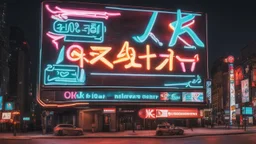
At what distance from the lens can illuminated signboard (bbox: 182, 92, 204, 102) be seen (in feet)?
221

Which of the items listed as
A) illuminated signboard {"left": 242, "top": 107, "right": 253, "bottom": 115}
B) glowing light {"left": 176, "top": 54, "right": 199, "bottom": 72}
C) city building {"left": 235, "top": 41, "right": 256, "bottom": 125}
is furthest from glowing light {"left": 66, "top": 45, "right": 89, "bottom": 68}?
city building {"left": 235, "top": 41, "right": 256, "bottom": 125}

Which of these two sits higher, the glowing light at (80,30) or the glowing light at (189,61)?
the glowing light at (80,30)

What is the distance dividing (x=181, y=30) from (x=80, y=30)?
17317mm

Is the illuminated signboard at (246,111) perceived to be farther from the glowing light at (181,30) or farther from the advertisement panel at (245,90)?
the advertisement panel at (245,90)

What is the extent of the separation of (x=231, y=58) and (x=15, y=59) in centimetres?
9315

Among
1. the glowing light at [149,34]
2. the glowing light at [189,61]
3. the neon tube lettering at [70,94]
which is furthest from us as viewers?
the glowing light at [189,61]

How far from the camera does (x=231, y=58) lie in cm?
9575

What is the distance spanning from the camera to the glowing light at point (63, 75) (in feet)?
197

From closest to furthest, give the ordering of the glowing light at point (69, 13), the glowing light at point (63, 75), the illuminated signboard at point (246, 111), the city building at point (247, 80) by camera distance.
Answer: the glowing light at point (63, 75)
the glowing light at point (69, 13)
the illuminated signboard at point (246, 111)
the city building at point (247, 80)

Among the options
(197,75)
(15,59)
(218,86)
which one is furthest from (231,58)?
(15,59)

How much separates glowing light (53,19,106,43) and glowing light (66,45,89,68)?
125 centimetres

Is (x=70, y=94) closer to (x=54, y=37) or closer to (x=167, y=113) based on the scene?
(x=54, y=37)

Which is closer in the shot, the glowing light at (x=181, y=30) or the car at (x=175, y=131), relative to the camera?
the car at (x=175, y=131)

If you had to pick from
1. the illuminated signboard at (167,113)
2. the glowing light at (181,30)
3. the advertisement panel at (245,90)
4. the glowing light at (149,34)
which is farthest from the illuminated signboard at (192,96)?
the advertisement panel at (245,90)
